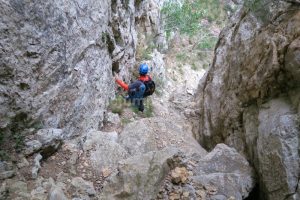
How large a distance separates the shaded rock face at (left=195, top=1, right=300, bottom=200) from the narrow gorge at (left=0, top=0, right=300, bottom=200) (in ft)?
0.07

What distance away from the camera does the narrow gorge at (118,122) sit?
5566mm

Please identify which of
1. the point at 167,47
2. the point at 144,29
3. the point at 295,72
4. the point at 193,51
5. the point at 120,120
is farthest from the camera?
the point at 193,51

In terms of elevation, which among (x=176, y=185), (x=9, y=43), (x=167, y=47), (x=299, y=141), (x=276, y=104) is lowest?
(x=176, y=185)

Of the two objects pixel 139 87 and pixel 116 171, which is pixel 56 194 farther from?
pixel 139 87

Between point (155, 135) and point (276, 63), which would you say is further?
point (155, 135)

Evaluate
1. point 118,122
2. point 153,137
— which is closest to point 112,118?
point 118,122

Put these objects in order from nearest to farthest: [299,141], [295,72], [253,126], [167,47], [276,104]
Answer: [299,141] → [295,72] → [276,104] → [253,126] → [167,47]

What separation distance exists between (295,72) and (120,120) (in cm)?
538

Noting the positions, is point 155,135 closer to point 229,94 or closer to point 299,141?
point 229,94

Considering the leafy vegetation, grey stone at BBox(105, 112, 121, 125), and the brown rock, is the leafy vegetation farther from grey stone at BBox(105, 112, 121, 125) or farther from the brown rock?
the brown rock

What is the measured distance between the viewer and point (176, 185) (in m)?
5.88

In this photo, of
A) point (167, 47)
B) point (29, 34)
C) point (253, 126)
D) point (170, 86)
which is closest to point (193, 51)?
point (167, 47)

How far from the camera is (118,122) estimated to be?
9516 mm

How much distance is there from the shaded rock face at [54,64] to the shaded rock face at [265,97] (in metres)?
3.40
